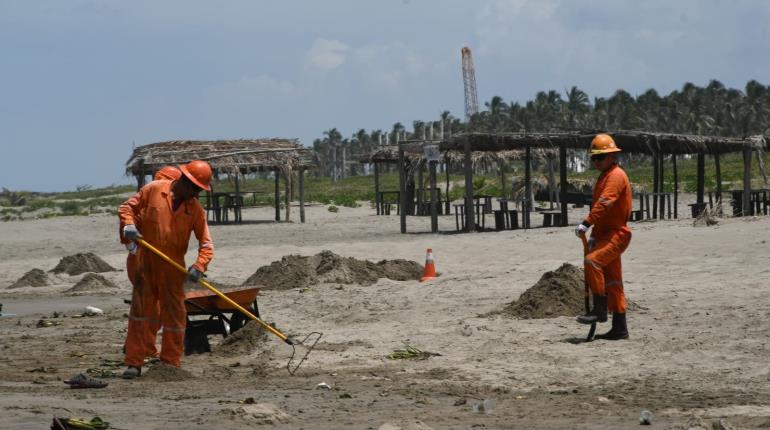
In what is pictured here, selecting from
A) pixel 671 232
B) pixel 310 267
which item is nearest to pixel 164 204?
pixel 310 267

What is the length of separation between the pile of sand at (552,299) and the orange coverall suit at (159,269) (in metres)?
3.45

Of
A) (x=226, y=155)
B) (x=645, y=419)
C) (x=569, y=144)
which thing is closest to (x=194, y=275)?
(x=645, y=419)

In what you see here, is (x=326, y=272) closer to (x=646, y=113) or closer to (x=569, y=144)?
(x=569, y=144)

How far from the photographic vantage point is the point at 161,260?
30.0ft

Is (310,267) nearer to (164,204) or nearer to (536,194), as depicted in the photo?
(164,204)

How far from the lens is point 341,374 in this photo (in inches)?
367

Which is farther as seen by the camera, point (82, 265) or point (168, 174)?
point (82, 265)

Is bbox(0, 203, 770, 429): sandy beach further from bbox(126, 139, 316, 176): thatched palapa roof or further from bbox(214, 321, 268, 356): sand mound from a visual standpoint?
bbox(126, 139, 316, 176): thatched palapa roof

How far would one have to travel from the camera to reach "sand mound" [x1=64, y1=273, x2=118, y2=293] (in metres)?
18.4

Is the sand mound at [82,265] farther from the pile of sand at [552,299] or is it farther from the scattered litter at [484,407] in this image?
the scattered litter at [484,407]

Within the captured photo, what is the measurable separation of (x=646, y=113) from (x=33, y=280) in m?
89.1

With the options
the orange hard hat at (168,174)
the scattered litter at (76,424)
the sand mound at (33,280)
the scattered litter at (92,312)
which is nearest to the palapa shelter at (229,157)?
the sand mound at (33,280)

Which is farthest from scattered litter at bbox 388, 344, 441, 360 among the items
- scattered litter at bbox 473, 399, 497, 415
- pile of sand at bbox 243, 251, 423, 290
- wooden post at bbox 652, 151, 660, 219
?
wooden post at bbox 652, 151, 660, 219

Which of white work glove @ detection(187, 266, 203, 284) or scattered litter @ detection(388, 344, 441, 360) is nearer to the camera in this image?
white work glove @ detection(187, 266, 203, 284)
